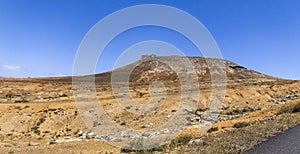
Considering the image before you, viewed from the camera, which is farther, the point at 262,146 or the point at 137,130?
the point at 137,130

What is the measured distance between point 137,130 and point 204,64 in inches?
3837

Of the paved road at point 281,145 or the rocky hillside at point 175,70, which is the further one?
the rocky hillside at point 175,70

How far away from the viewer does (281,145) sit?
10.9 m

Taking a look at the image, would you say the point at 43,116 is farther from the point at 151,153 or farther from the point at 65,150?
the point at 151,153

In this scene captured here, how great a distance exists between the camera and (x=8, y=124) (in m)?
34.2

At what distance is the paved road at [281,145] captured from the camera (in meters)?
10.00

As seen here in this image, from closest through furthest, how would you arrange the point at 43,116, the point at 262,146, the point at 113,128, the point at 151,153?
1. the point at 262,146
2. the point at 151,153
3. the point at 113,128
4. the point at 43,116

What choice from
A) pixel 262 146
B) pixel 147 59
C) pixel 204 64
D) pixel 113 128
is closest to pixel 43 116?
pixel 113 128

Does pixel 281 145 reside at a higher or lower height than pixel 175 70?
lower

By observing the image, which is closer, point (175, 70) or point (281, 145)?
point (281, 145)

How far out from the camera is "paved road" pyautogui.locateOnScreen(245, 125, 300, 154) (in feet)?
32.8

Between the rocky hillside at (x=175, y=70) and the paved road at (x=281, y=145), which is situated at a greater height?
the rocky hillside at (x=175, y=70)

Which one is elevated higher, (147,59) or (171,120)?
(147,59)

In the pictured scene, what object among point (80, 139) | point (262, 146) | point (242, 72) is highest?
point (242, 72)
